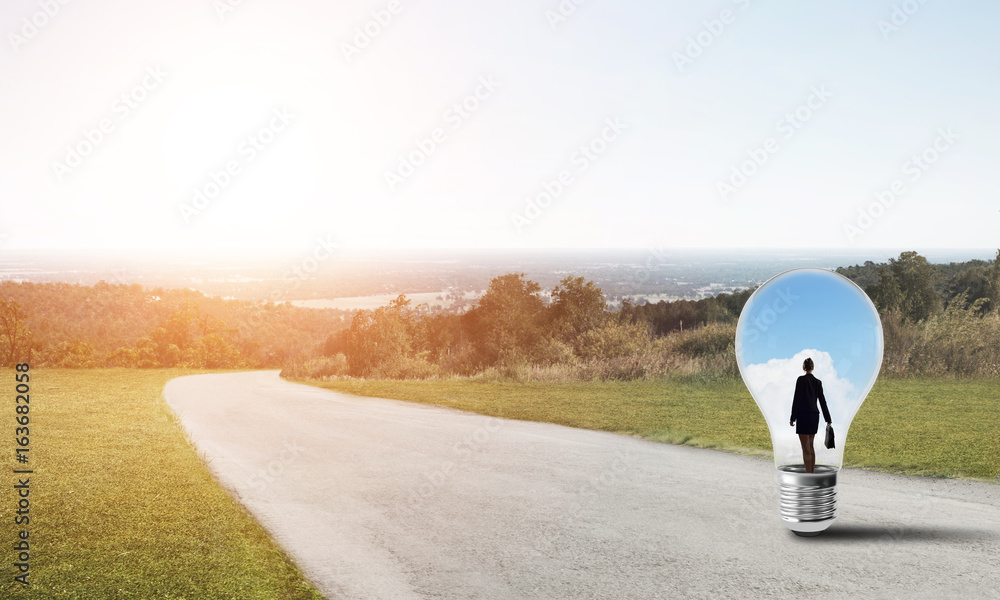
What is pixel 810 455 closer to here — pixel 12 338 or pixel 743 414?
pixel 743 414

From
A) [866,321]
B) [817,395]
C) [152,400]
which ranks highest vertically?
[866,321]

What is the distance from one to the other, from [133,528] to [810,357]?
6.35 m

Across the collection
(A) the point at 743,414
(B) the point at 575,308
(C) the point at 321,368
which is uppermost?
(B) the point at 575,308

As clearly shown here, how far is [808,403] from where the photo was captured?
4812mm

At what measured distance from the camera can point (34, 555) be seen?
607 centimetres

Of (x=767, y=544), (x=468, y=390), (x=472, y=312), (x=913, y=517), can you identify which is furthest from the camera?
(x=472, y=312)

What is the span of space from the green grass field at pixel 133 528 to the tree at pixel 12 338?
21.4 metres

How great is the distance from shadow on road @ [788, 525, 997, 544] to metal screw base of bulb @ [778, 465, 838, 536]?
1.18 meters

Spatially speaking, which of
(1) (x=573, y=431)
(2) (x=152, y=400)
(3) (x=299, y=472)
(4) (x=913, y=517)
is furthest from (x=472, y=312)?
(4) (x=913, y=517)

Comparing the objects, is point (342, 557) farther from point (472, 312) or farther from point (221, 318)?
point (221, 318)

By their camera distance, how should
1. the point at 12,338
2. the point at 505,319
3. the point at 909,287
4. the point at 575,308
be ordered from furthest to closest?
the point at 12,338 → the point at 505,319 → the point at 575,308 → the point at 909,287

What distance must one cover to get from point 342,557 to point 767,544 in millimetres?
3660

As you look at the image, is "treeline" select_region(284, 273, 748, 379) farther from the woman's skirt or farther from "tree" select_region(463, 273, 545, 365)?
the woman's skirt

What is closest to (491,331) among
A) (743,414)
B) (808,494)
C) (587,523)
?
(743,414)
